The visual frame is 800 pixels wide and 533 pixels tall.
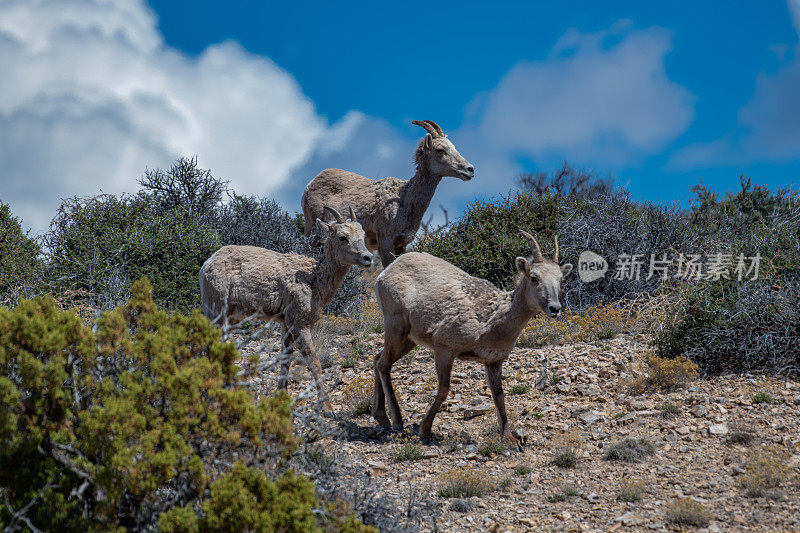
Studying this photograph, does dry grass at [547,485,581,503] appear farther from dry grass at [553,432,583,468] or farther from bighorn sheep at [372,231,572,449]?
bighorn sheep at [372,231,572,449]

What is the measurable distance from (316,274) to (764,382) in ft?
20.4

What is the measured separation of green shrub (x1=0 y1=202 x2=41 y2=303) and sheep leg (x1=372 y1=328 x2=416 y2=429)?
7.95 meters

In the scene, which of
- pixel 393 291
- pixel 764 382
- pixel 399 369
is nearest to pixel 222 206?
pixel 399 369

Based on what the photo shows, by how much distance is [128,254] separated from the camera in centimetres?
1448

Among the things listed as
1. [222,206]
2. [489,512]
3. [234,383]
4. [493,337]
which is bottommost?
[489,512]

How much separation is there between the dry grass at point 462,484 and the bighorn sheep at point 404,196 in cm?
517

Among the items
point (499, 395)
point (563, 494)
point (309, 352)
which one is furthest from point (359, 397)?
point (563, 494)

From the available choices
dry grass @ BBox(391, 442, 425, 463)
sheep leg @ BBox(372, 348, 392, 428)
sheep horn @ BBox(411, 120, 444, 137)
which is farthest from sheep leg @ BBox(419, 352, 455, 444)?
sheep horn @ BBox(411, 120, 444, 137)

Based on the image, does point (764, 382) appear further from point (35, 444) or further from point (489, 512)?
point (35, 444)

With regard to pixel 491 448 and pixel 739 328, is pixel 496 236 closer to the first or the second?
pixel 739 328

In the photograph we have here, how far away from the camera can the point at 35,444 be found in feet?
14.4

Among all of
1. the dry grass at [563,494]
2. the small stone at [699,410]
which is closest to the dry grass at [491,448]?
the dry grass at [563,494]

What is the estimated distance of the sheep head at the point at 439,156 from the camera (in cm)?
1146

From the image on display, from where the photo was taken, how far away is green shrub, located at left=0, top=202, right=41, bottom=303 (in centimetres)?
1400
